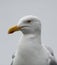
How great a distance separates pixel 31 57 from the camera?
11.4 ft

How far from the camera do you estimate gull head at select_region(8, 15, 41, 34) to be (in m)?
3.46

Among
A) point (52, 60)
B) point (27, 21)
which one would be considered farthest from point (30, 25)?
point (52, 60)

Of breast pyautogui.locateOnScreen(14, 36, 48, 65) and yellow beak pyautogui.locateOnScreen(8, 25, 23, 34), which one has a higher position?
yellow beak pyautogui.locateOnScreen(8, 25, 23, 34)

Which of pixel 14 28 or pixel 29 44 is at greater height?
pixel 14 28

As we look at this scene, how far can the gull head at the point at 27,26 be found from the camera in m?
3.46

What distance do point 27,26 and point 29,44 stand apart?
0.34ft

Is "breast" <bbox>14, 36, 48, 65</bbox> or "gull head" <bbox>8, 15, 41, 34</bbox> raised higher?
"gull head" <bbox>8, 15, 41, 34</bbox>

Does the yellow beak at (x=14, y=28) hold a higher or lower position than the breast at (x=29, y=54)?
higher

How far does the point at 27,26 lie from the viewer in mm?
3463

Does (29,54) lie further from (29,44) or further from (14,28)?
(14,28)

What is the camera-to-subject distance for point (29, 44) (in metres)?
3.49

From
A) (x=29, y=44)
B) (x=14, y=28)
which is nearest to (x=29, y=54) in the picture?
(x=29, y=44)

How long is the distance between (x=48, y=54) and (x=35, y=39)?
0.43ft

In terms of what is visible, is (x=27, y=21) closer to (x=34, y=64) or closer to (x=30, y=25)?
(x=30, y=25)
